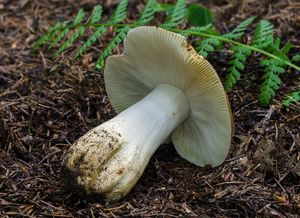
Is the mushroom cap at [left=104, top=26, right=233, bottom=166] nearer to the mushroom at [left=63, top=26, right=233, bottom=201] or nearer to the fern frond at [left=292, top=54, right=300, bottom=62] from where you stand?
the mushroom at [left=63, top=26, right=233, bottom=201]

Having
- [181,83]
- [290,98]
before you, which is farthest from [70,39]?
[290,98]

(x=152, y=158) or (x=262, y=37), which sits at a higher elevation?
(x=262, y=37)

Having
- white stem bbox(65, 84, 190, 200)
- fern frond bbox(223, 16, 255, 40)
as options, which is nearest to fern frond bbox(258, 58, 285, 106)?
fern frond bbox(223, 16, 255, 40)

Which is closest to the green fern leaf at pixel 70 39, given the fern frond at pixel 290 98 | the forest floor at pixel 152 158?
the forest floor at pixel 152 158

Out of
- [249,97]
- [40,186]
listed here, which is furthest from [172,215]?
[249,97]

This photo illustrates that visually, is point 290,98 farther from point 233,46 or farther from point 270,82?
point 233,46

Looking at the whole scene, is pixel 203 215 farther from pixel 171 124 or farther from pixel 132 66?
pixel 132 66

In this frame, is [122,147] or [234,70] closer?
[122,147]
